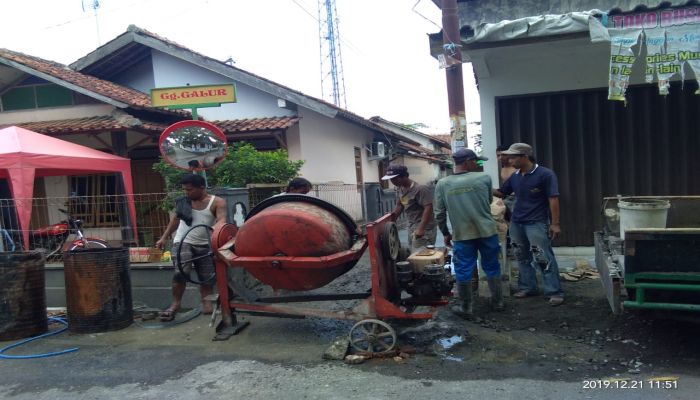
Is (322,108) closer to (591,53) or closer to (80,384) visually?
(591,53)

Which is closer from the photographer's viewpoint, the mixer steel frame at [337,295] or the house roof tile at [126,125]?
the mixer steel frame at [337,295]

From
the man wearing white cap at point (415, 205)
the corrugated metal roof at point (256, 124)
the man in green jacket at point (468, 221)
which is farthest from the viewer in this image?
the corrugated metal roof at point (256, 124)

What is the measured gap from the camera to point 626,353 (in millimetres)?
3873

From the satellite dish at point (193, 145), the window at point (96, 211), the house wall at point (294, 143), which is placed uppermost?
the house wall at point (294, 143)

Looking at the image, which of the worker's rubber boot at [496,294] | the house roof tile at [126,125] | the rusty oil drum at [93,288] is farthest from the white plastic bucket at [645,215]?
the house roof tile at [126,125]

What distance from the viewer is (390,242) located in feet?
14.8

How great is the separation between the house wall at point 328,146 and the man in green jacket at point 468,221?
753 cm

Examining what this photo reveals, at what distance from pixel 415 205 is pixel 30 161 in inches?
267

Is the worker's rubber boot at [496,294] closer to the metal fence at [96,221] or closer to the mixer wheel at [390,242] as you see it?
the mixer wheel at [390,242]

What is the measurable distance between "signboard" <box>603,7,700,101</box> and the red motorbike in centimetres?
757

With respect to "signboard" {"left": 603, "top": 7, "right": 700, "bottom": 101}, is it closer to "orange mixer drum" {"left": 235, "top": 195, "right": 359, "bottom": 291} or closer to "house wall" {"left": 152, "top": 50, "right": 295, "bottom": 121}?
"orange mixer drum" {"left": 235, "top": 195, "right": 359, "bottom": 291}

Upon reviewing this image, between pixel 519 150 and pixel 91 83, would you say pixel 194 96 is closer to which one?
pixel 519 150

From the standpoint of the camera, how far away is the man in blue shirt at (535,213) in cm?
505

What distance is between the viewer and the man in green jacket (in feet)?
15.5
